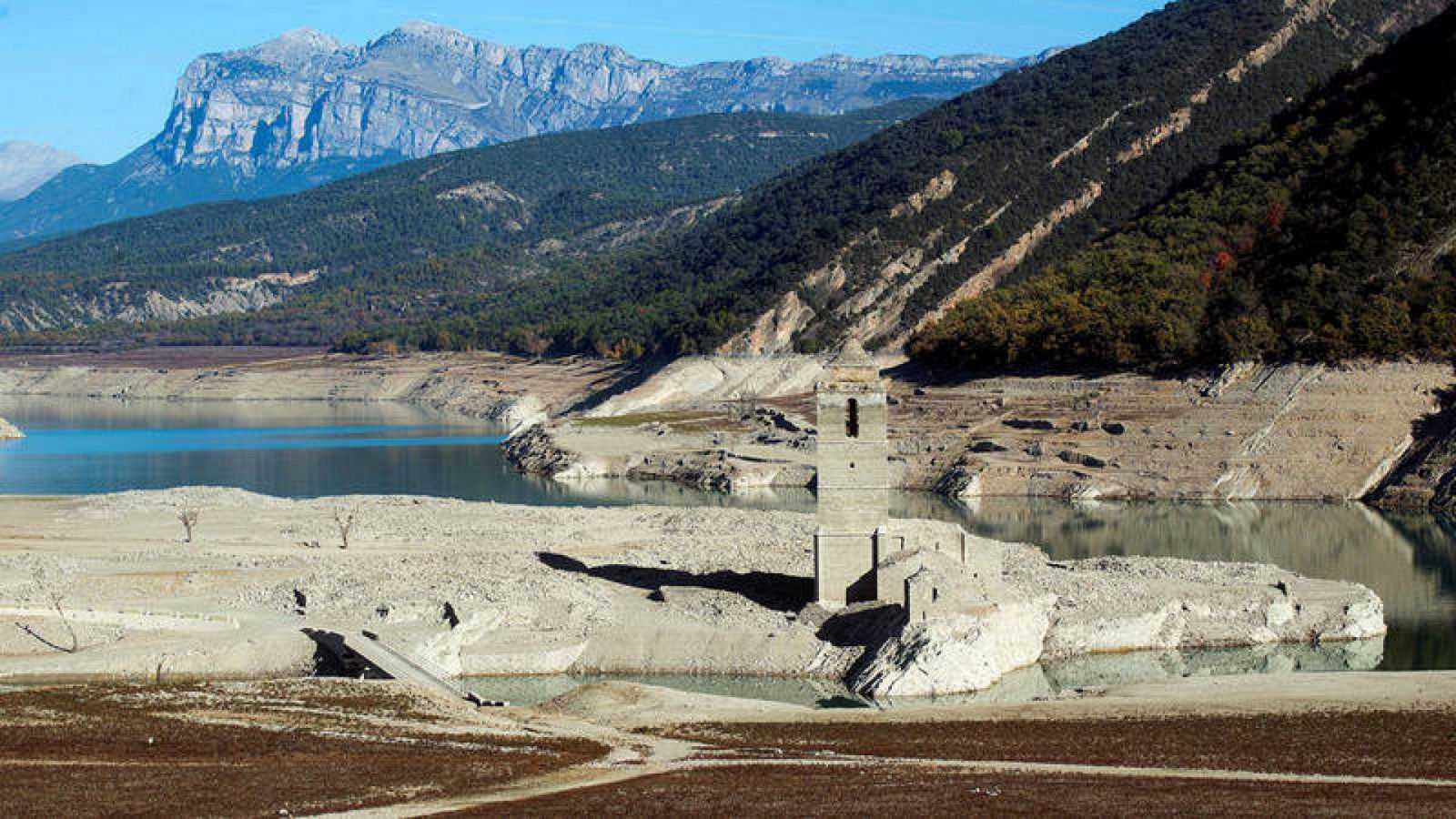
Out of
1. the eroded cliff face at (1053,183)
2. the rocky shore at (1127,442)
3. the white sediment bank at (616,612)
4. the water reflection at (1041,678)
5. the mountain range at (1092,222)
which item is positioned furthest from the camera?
the eroded cliff face at (1053,183)

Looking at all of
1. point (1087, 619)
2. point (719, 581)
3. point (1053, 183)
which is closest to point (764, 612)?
point (719, 581)

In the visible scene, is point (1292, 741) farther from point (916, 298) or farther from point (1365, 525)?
point (916, 298)

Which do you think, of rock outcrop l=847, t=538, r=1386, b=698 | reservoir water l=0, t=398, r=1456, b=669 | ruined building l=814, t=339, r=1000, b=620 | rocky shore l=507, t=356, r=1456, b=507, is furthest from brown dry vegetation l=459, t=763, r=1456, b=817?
rocky shore l=507, t=356, r=1456, b=507

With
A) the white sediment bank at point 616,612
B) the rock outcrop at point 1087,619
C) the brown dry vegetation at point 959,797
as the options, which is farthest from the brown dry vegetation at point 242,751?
the rock outcrop at point 1087,619

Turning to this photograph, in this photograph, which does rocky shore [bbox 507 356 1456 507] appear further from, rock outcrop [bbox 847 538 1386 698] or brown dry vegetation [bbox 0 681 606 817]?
brown dry vegetation [bbox 0 681 606 817]

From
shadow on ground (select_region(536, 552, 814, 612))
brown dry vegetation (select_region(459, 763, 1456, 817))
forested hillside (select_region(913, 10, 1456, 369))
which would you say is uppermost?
forested hillside (select_region(913, 10, 1456, 369))

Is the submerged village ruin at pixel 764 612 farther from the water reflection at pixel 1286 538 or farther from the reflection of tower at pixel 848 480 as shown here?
the water reflection at pixel 1286 538
